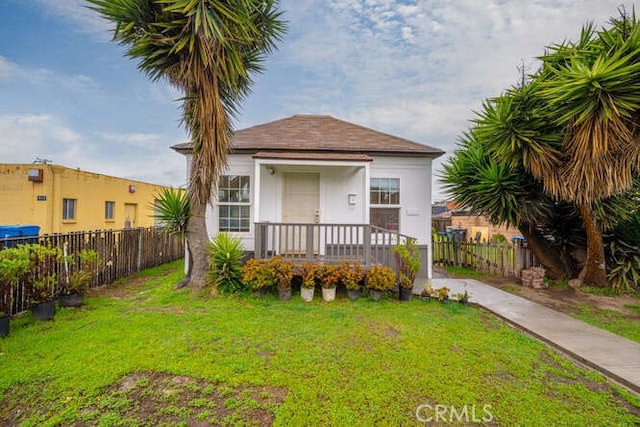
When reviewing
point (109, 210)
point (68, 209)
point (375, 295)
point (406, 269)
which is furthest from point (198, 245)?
point (109, 210)

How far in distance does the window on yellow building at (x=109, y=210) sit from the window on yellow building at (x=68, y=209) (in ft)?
6.67

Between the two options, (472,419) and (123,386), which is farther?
(123,386)

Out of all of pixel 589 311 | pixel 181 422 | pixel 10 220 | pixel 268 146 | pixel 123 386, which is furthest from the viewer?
pixel 10 220

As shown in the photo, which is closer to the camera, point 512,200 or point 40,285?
point 40,285

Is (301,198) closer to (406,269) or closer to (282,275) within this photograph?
(282,275)

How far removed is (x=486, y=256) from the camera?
31.0ft

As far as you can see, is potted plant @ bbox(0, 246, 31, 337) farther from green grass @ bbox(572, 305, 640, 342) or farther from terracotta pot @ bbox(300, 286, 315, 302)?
green grass @ bbox(572, 305, 640, 342)

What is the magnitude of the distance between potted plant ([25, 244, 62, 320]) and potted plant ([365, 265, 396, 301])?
573cm

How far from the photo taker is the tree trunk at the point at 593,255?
6.84 m

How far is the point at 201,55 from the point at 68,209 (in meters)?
14.1

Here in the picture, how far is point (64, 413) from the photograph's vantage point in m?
2.62

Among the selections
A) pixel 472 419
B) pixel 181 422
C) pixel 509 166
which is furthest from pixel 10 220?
pixel 509 166

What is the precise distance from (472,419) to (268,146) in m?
7.10

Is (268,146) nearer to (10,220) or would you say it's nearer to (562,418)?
(562,418)
